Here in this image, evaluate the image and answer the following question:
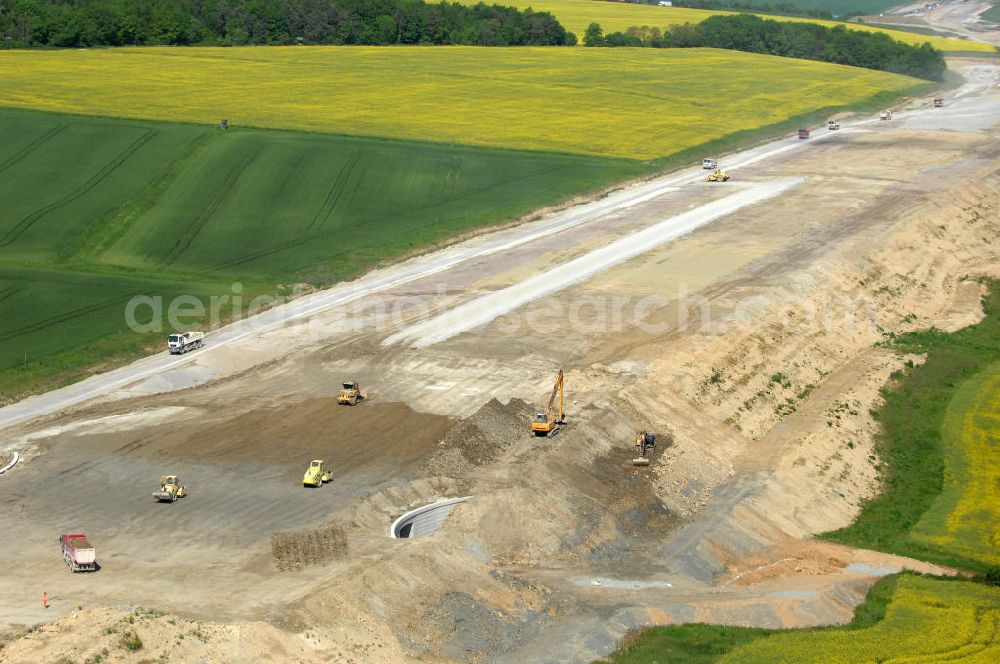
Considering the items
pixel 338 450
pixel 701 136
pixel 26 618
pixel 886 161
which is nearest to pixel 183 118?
pixel 701 136

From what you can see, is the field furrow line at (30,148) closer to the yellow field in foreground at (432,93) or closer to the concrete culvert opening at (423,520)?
the yellow field in foreground at (432,93)

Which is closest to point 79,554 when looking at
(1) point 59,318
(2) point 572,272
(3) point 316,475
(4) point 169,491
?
(4) point 169,491

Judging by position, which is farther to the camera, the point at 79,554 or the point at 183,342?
the point at 183,342

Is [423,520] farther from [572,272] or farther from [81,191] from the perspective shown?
[81,191]

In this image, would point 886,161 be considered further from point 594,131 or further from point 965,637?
point 965,637

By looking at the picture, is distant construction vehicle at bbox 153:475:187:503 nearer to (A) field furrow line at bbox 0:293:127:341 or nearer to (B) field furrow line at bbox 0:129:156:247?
(A) field furrow line at bbox 0:293:127:341
